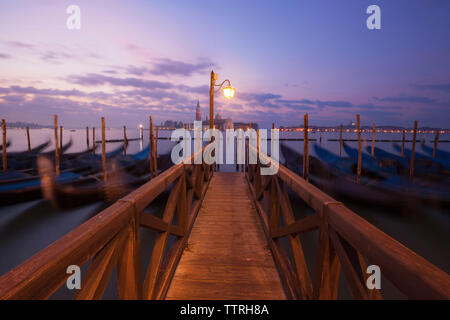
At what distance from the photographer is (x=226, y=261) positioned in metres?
2.60

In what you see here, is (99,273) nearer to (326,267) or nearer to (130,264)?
(130,264)

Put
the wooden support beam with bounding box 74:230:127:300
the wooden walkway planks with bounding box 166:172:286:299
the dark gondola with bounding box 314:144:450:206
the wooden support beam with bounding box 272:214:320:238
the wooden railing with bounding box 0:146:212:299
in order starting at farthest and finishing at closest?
the dark gondola with bounding box 314:144:450:206 < the wooden walkway planks with bounding box 166:172:286:299 < the wooden support beam with bounding box 272:214:320:238 < the wooden support beam with bounding box 74:230:127:300 < the wooden railing with bounding box 0:146:212:299

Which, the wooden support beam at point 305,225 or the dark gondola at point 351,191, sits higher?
the wooden support beam at point 305,225

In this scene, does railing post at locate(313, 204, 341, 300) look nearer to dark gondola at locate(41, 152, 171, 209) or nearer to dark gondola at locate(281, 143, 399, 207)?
dark gondola at locate(281, 143, 399, 207)

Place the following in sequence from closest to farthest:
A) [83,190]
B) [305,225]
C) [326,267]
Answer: [326,267] → [305,225] → [83,190]

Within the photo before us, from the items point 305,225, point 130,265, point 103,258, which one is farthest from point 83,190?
point 305,225

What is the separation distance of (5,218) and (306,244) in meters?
8.71

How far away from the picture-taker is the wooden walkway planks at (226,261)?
212 centimetres

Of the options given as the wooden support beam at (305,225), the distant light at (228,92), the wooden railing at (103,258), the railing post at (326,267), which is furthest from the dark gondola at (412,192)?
the wooden railing at (103,258)

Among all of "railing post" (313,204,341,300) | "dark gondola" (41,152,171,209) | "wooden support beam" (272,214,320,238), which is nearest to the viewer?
"railing post" (313,204,341,300)

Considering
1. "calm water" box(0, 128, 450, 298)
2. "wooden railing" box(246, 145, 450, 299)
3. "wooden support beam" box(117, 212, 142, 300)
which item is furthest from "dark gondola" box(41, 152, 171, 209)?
"wooden railing" box(246, 145, 450, 299)

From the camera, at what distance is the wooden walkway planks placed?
2.12 meters

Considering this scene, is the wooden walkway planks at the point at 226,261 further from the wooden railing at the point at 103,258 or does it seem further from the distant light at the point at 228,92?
the distant light at the point at 228,92

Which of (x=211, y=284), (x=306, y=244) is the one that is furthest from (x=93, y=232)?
(x=306, y=244)
